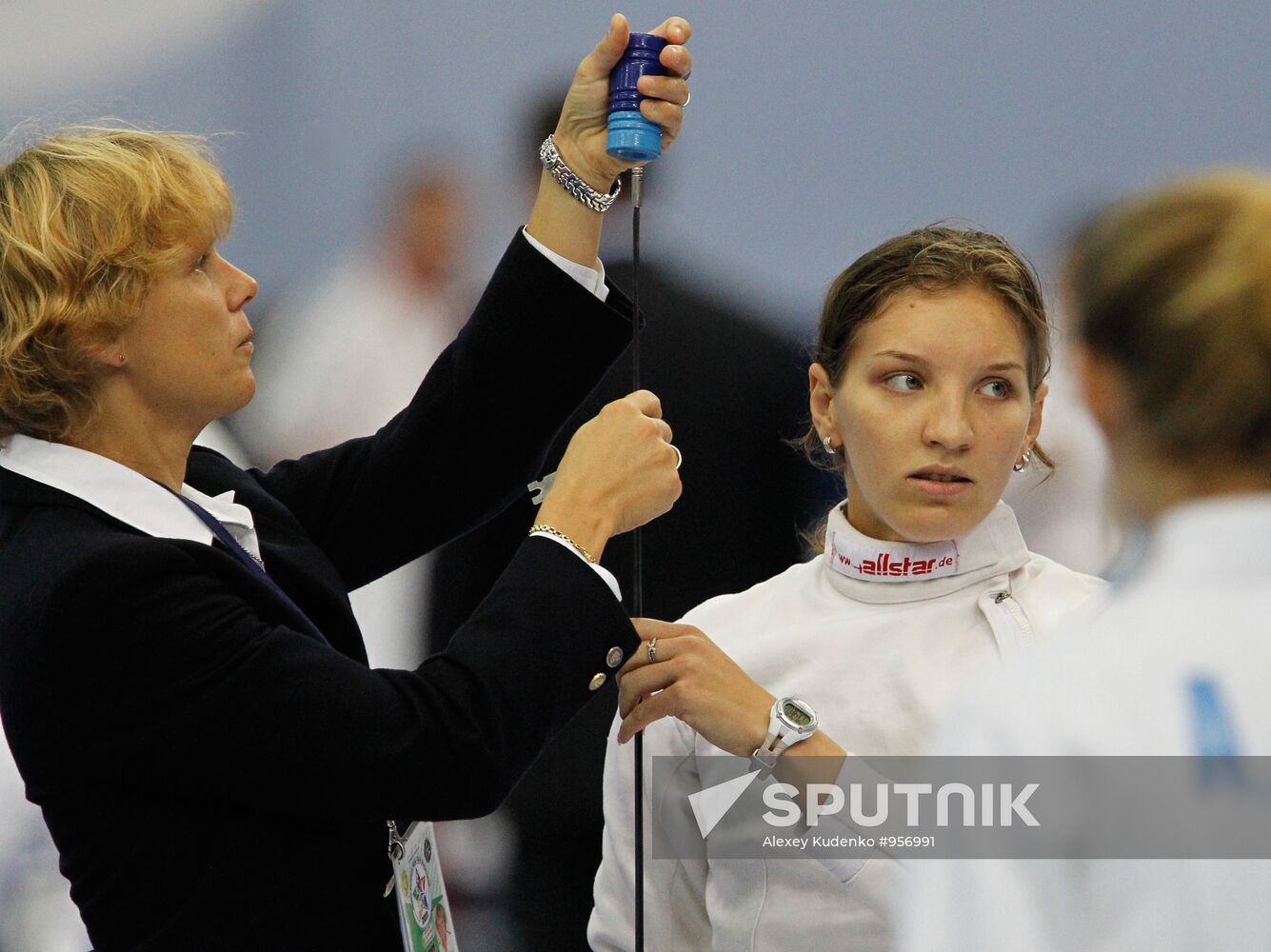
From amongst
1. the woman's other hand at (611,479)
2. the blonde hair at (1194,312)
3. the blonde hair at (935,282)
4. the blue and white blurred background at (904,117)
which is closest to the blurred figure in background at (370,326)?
the blue and white blurred background at (904,117)

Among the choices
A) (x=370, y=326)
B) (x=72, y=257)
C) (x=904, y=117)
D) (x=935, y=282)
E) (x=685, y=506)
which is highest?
(x=904, y=117)

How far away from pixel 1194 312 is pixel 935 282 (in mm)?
749

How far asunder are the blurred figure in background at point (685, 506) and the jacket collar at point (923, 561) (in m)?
0.78

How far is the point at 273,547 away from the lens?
4.57 ft

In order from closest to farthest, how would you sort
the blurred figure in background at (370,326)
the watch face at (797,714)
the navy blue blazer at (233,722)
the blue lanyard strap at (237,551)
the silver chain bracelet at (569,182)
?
1. the navy blue blazer at (233,722)
2. the blue lanyard strap at (237,551)
3. the watch face at (797,714)
4. the silver chain bracelet at (569,182)
5. the blurred figure in background at (370,326)

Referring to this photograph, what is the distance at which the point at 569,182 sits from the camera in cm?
147

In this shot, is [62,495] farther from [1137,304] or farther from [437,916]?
[1137,304]

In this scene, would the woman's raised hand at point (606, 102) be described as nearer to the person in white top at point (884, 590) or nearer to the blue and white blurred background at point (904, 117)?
the person in white top at point (884, 590)

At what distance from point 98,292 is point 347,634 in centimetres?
37

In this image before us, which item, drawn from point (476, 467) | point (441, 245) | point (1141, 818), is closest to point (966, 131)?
point (441, 245)

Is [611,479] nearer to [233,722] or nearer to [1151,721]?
[233,722]

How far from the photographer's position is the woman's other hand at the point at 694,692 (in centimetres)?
137

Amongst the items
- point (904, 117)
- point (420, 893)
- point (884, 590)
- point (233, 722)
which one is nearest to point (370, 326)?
point (904, 117)

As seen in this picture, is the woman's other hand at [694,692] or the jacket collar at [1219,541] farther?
the woman's other hand at [694,692]
